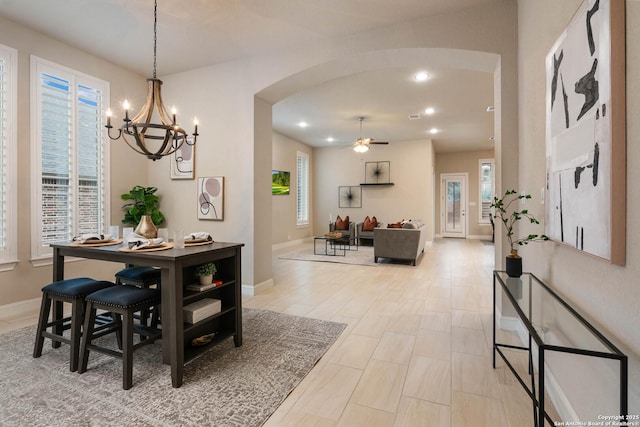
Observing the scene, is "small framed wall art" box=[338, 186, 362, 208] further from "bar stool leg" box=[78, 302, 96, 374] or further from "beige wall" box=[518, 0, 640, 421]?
"bar stool leg" box=[78, 302, 96, 374]

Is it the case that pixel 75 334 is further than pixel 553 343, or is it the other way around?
pixel 75 334

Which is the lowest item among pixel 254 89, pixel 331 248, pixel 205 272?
pixel 331 248

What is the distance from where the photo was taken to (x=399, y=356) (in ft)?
7.91

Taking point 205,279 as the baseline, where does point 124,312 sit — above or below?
below

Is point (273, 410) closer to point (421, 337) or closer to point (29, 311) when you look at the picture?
point (421, 337)

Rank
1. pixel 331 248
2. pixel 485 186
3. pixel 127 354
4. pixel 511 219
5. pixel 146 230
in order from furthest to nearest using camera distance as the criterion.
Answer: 1. pixel 485 186
2. pixel 331 248
3. pixel 511 219
4. pixel 146 230
5. pixel 127 354

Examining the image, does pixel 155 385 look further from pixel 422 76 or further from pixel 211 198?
pixel 422 76

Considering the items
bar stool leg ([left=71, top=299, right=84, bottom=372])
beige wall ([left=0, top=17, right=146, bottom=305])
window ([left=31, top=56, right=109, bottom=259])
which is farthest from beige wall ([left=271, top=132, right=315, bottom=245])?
bar stool leg ([left=71, top=299, right=84, bottom=372])

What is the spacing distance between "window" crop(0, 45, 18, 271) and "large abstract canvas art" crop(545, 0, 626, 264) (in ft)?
15.8

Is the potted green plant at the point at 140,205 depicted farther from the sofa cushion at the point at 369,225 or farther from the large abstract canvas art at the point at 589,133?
the sofa cushion at the point at 369,225

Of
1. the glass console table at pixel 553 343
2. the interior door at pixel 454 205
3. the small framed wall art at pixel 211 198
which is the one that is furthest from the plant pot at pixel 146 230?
the interior door at pixel 454 205

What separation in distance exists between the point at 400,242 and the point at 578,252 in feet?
14.9

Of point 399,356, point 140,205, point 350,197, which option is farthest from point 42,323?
point 350,197

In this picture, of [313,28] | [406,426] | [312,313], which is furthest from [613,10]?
[312,313]
